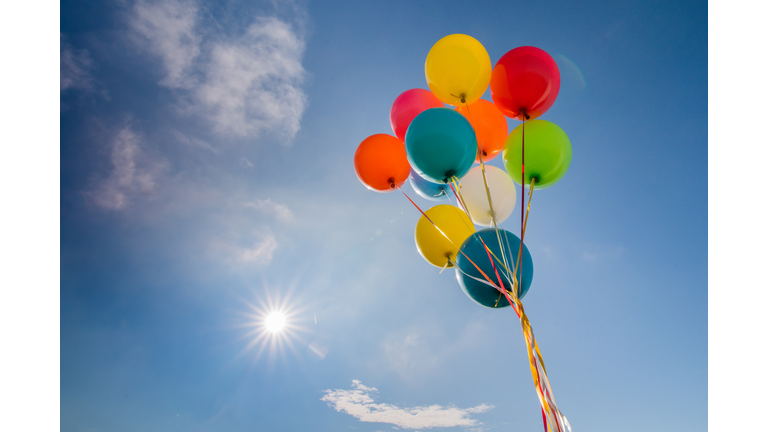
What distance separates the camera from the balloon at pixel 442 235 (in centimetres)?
304

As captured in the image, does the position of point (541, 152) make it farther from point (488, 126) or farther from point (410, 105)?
point (410, 105)

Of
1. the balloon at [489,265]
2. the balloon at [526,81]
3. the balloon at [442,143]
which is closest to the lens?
the balloon at [489,265]

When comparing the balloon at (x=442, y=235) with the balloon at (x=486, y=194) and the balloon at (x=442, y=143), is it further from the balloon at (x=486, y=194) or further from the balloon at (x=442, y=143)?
the balloon at (x=442, y=143)

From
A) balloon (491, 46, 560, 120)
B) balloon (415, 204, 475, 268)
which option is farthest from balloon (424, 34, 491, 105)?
balloon (415, 204, 475, 268)

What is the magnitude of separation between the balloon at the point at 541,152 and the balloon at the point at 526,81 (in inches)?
6.6

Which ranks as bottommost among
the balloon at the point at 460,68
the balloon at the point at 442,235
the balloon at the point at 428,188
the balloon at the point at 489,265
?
the balloon at the point at 489,265

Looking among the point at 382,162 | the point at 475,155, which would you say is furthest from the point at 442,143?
the point at 382,162

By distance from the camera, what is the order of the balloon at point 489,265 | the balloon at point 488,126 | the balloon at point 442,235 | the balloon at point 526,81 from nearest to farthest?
1. the balloon at point 489,265
2. the balloon at point 526,81
3. the balloon at point 442,235
4. the balloon at point 488,126

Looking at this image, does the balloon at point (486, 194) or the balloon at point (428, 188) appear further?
the balloon at point (428, 188)

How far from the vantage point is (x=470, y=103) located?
A: 3158 mm

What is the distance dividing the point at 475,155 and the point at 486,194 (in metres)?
0.58

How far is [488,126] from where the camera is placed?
10.4 ft

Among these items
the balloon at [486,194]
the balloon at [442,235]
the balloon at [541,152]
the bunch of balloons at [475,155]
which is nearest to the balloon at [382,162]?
the bunch of balloons at [475,155]

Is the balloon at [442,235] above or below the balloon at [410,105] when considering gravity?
below
